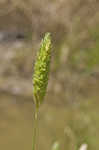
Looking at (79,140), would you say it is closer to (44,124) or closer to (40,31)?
(44,124)

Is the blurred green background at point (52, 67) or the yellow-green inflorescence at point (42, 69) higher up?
the yellow-green inflorescence at point (42, 69)

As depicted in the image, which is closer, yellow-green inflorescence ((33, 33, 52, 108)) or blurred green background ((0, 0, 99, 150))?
yellow-green inflorescence ((33, 33, 52, 108))

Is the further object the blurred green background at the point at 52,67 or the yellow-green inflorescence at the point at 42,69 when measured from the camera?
the blurred green background at the point at 52,67

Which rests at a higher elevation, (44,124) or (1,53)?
(1,53)

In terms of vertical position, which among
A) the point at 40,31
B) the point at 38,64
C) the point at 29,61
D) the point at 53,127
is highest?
the point at 38,64

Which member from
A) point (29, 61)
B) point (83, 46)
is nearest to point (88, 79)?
point (83, 46)

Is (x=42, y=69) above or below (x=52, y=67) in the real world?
above

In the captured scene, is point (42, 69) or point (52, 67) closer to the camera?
point (42, 69)

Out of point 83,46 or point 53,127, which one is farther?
point 83,46
